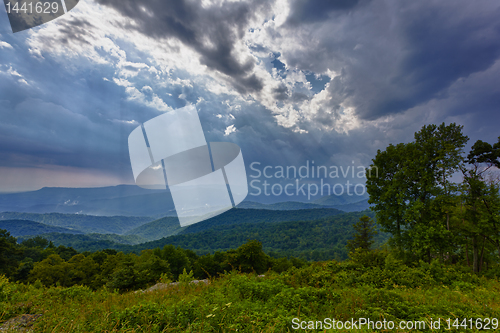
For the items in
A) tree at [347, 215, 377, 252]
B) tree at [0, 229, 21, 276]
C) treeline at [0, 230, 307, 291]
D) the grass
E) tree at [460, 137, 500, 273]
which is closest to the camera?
the grass

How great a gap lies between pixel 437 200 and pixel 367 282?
13898 millimetres

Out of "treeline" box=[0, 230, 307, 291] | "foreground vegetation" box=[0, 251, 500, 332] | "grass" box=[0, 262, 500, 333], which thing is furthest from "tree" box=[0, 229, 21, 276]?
"grass" box=[0, 262, 500, 333]

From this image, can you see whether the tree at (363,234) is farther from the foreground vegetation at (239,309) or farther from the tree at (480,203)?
the foreground vegetation at (239,309)

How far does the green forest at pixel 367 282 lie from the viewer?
Answer: 4.20m

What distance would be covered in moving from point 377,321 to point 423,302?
2264 millimetres

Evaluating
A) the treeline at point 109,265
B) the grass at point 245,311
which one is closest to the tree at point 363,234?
the treeline at point 109,265

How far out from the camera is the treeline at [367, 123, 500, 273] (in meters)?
14.7

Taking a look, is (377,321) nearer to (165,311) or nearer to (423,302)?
(423,302)

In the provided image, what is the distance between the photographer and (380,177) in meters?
19.9

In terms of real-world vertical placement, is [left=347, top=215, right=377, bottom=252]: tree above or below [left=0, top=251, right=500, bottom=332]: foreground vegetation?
below

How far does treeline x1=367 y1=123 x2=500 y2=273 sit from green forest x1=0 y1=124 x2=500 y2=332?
0.09 m

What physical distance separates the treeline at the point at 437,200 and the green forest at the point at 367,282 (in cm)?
9

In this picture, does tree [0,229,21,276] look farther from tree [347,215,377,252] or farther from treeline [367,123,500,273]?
tree [347,215,377,252]

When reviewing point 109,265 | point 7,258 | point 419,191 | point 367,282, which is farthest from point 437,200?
point 7,258
